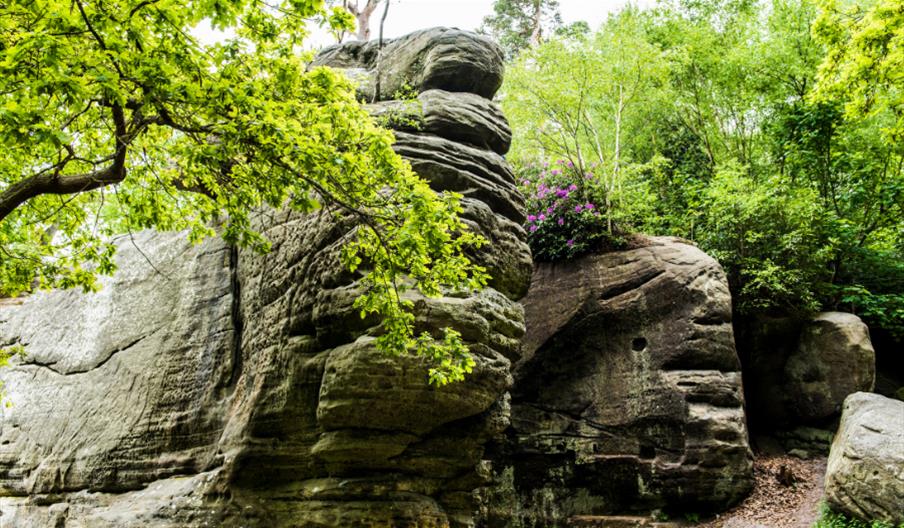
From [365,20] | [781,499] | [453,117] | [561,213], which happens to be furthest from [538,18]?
[781,499]

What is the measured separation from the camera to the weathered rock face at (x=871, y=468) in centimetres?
842

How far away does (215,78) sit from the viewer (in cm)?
539

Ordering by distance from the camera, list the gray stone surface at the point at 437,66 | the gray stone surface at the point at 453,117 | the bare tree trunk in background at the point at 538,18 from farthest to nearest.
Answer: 1. the bare tree trunk in background at the point at 538,18
2. the gray stone surface at the point at 437,66
3. the gray stone surface at the point at 453,117

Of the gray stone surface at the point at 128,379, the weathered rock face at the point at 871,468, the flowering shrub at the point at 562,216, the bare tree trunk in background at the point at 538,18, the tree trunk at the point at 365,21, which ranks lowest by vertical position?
the weathered rock face at the point at 871,468

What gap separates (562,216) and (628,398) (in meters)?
4.55

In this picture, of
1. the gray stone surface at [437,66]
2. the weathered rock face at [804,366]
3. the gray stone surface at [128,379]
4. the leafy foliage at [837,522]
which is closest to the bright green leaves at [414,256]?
the gray stone surface at [437,66]

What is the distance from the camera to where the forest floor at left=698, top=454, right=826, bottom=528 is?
1018 centimetres

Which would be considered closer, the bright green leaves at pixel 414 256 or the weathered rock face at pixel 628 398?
the bright green leaves at pixel 414 256

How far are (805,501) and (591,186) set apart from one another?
786cm

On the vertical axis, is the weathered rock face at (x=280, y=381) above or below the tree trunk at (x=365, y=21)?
below

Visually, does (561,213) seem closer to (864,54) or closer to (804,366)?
(804,366)

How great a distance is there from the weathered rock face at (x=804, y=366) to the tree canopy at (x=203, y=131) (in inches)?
370

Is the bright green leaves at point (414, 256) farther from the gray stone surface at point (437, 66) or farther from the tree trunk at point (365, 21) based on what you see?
the tree trunk at point (365, 21)

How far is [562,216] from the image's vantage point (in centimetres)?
1395
